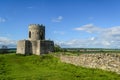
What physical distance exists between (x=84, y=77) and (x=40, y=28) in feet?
123

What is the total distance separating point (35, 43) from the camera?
5825 centimetres

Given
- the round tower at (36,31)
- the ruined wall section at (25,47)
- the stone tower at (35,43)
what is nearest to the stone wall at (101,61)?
the stone tower at (35,43)

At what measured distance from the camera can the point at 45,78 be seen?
24.0 metres

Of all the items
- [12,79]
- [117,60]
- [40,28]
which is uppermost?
[40,28]

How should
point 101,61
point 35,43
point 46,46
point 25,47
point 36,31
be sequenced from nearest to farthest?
1. point 101,61
2. point 46,46
3. point 25,47
4. point 35,43
5. point 36,31

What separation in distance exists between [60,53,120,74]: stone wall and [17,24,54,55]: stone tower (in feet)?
71.2

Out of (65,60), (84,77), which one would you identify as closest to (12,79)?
(84,77)

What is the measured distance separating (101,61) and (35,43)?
32063mm

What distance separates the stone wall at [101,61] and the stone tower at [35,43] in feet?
71.2

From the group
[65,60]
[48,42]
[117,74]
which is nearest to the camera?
[117,74]

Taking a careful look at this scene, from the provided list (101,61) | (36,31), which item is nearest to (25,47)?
(36,31)

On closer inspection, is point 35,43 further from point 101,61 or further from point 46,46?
point 101,61

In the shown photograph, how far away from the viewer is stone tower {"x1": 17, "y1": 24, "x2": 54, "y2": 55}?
5680 cm

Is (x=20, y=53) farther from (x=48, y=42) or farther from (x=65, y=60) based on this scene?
(x=65, y=60)
